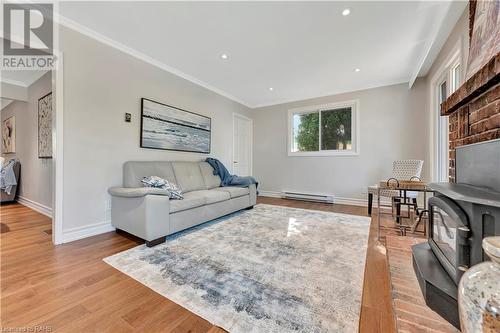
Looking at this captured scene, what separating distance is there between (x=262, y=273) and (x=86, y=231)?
2171mm

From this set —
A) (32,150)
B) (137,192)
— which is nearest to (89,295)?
(137,192)

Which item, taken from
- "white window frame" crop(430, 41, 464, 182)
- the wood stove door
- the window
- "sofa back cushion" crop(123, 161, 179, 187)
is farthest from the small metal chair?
"sofa back cushion" crop(123, 161, 179, 187)

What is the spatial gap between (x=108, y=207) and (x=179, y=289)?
1.79 metres

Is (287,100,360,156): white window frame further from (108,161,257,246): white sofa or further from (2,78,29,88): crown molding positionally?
(2,78,29,88): crown molding

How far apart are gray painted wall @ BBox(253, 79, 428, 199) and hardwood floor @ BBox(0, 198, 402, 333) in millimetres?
2392

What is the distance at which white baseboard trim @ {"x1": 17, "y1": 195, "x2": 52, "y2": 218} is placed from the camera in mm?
3225

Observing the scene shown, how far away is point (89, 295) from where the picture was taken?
137 cm

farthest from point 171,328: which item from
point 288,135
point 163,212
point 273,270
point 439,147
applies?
point 288,135

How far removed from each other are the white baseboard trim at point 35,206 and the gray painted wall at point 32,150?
49 millimetres

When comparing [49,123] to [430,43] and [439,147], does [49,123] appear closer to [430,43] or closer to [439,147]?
[430,43]

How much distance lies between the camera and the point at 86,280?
5.05 feet

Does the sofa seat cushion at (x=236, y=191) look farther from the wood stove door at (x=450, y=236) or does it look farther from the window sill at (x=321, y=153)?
the wood stove door at (x=450, y=236)

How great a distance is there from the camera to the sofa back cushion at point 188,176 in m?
3.19

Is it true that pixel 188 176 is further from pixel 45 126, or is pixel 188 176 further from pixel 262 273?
pixel 45 126
